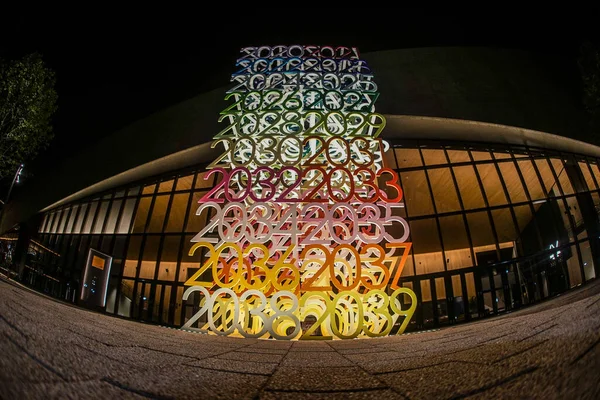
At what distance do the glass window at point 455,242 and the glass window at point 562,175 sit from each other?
462 centimetres

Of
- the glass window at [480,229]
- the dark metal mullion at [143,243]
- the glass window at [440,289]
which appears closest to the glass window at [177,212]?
the dark metal mullion at [143,243]

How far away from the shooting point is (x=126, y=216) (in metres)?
13.9

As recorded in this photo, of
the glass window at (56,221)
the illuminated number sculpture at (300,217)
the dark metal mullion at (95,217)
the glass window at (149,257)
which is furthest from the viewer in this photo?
the glass window at (56,221)

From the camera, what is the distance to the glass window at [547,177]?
37.6 ft

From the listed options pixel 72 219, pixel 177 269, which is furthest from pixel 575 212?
pixel 72 219

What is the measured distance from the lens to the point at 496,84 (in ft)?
41.3

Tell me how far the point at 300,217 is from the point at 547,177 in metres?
11.9

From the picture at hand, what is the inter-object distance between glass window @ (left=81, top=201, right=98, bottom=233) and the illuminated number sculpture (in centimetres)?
→ 1162

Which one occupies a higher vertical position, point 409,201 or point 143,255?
point 409,201

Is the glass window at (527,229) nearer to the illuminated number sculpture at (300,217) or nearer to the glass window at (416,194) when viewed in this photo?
the glass window at (416,194)

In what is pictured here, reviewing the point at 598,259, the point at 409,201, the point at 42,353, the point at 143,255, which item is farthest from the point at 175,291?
the point at 598,259

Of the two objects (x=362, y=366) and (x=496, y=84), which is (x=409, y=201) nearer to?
(x=496, y=84)

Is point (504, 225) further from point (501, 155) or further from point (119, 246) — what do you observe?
point (119, 246)

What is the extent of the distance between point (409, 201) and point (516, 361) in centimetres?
1117
